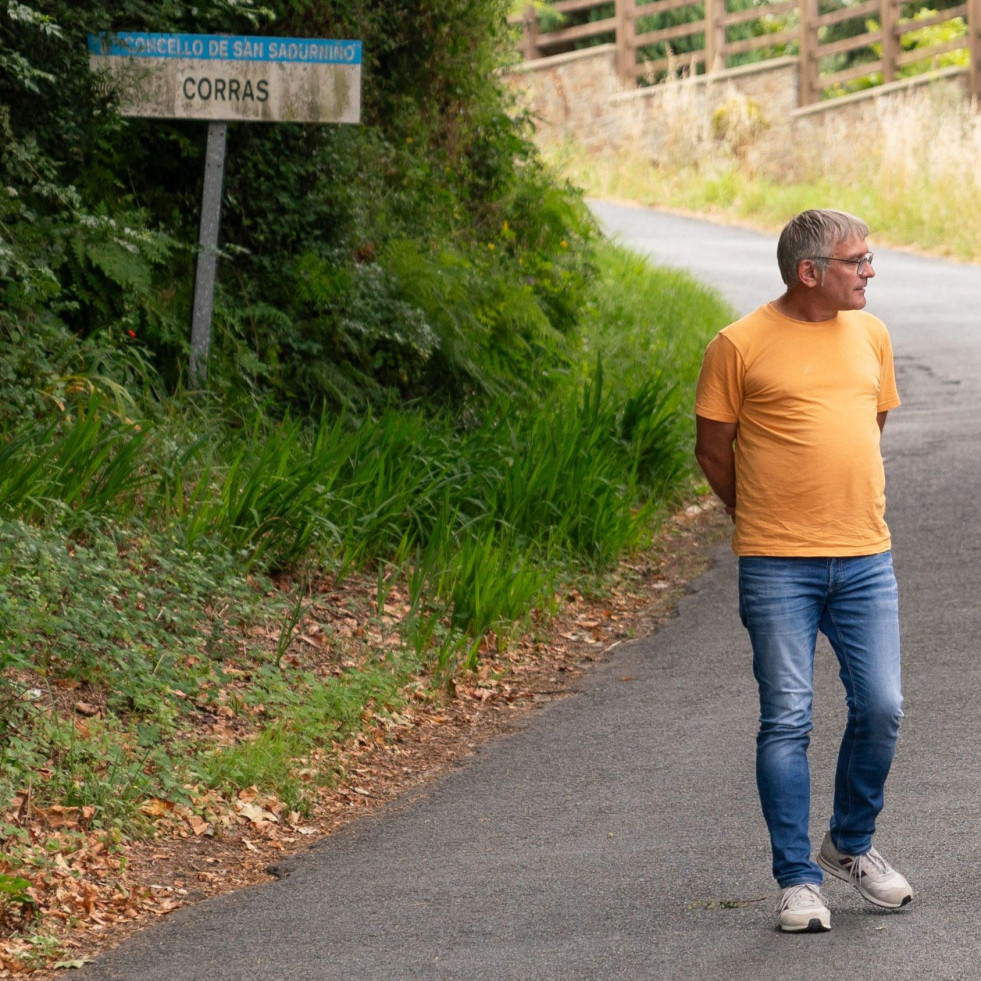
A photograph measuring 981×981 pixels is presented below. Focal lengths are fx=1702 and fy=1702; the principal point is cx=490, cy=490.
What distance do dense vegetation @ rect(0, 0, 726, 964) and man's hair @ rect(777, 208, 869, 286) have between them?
2.72 meters

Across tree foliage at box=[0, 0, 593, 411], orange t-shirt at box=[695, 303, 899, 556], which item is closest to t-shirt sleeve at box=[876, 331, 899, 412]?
orange t-shirt at box=[695, 303, 899, 556]

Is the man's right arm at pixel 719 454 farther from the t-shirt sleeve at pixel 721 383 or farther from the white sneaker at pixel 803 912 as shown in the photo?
the white sneaker at pixel 803 912

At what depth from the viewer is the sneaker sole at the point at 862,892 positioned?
4.65m

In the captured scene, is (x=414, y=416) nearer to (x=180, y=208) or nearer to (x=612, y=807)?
(x=180, y=208)

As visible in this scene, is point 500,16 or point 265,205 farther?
point 500,16

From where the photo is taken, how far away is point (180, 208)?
10.4m

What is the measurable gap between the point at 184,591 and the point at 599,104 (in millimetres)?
26253

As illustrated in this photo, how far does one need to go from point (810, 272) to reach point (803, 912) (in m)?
1.70

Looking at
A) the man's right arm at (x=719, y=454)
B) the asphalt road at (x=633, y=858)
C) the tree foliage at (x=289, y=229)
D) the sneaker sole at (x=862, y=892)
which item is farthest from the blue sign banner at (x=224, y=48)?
the sneaker sole at (x=862, y=892)

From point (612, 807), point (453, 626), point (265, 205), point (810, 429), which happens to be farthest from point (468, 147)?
point (810, 429)

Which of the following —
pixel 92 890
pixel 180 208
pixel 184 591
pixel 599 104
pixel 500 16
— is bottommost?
pixel 92 890

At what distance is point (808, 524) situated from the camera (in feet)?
15.1

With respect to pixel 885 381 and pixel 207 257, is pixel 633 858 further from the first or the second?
pixel 207 257

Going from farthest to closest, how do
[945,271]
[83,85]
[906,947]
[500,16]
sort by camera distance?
[945,271] < [500,16] < [83,85] < [906,947]
